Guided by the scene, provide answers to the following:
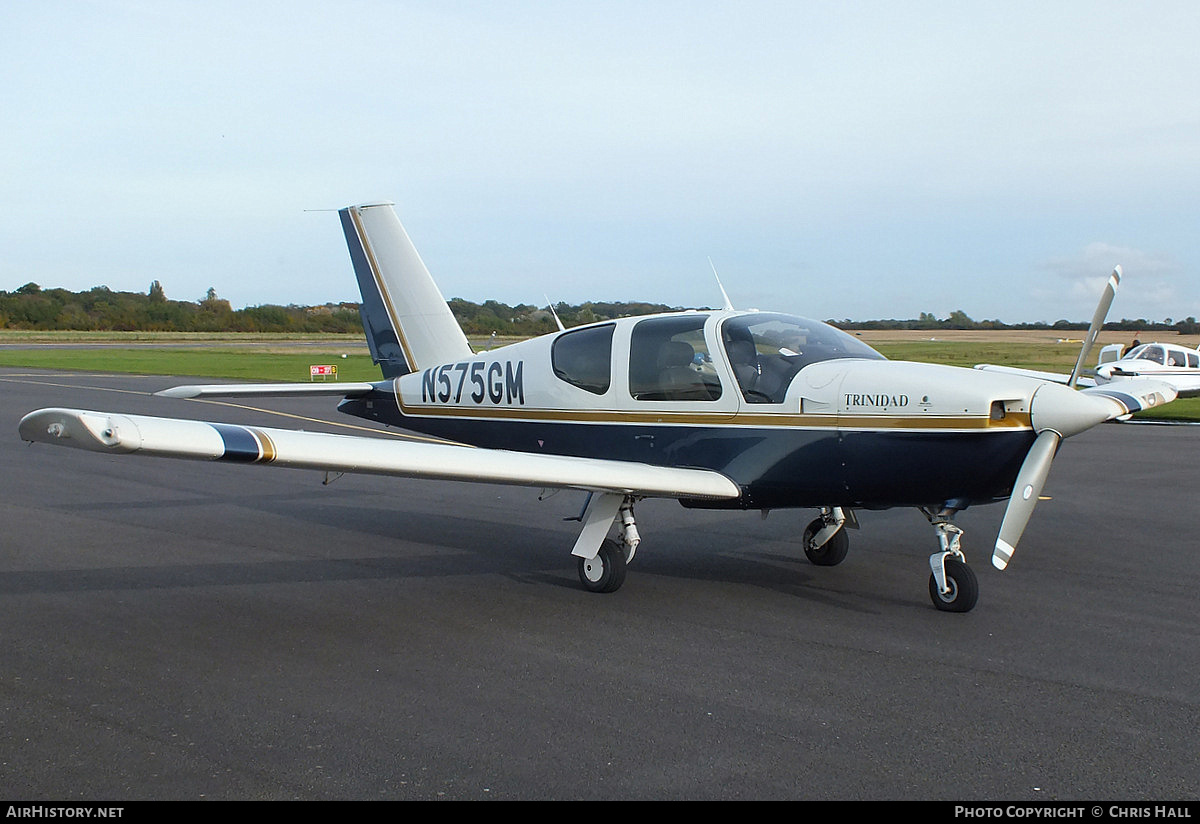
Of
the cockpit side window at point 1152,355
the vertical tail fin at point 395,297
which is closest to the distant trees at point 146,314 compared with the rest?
the cockpit side window at point 1152,355

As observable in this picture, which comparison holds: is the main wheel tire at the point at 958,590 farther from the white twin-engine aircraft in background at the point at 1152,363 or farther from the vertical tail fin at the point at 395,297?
the white twin-engine aircraft in background at the point at 1152,363

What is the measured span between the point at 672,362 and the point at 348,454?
8.51 ft

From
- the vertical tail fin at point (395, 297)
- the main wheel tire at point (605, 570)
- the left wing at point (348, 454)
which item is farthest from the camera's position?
the vertical tail fin at point (395, 297)

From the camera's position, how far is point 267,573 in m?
7.33

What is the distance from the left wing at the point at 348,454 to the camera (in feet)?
14.8

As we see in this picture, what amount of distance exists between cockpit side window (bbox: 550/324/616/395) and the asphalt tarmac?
1.52 meters

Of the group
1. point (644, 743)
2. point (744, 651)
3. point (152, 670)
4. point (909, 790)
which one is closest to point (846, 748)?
point (909, 790)

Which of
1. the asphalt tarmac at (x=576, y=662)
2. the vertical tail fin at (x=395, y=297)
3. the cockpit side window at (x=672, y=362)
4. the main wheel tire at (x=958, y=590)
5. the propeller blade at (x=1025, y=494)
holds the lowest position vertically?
the asphalt tarmac at (x=576, y=662)

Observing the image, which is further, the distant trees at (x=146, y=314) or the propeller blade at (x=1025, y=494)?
the distant trees at (x=146, y=314)

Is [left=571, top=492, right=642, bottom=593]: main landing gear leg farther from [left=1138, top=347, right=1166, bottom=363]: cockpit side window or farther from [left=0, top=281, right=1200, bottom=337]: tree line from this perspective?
[left=0, top=281, right=1200, bottom=337]: tree line

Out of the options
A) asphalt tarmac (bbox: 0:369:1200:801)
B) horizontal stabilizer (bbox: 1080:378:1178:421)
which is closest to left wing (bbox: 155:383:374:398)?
asphalt tarmac (bbox: 0:369:1200:801)

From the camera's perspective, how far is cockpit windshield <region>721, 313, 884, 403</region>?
21.6 feet

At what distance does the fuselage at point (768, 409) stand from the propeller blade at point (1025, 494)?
0.45 feet

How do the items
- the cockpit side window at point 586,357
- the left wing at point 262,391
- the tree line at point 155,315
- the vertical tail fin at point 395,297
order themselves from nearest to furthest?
the cockpit side window at point 586,357 → the left wing at point 262,391 → the vertical tail fin at point 395,297 → the tree line at point 155,315
